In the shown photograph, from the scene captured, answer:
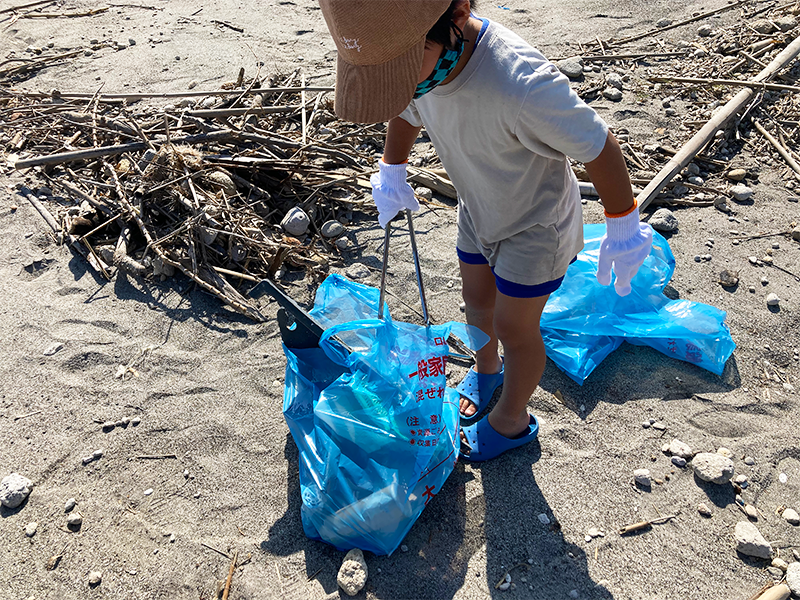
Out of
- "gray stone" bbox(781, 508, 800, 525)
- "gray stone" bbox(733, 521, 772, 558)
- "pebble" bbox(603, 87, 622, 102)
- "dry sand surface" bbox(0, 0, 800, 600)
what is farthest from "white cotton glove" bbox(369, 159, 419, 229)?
"pebble" bbox(603, 87, 622, 102)

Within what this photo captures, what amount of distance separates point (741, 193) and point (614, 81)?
5.45ft

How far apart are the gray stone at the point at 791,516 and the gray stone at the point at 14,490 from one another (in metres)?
2.84

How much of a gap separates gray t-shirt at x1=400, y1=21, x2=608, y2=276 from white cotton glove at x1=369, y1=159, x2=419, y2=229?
24 centimetres

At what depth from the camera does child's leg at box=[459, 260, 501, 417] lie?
2.21m

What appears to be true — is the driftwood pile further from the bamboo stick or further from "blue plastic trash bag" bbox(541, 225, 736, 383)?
the bamboo stick

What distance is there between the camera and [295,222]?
3316 millimetres

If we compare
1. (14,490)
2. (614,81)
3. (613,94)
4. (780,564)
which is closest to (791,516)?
(780,564)

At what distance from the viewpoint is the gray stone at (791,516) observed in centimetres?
199

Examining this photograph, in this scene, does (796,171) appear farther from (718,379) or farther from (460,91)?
(460,91)

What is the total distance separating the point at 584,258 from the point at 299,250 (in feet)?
5.19

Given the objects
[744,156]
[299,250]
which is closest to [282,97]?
[299,250]

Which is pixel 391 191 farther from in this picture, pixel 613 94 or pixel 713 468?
pixel 613 94

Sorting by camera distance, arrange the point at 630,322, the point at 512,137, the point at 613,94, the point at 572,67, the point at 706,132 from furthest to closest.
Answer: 1. the point at 572,67
2. the point at 613,94
3. the point at 706,132
4. the point at 630,322
5. the point at 512,137

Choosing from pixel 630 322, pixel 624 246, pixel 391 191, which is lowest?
pixel 630 322
